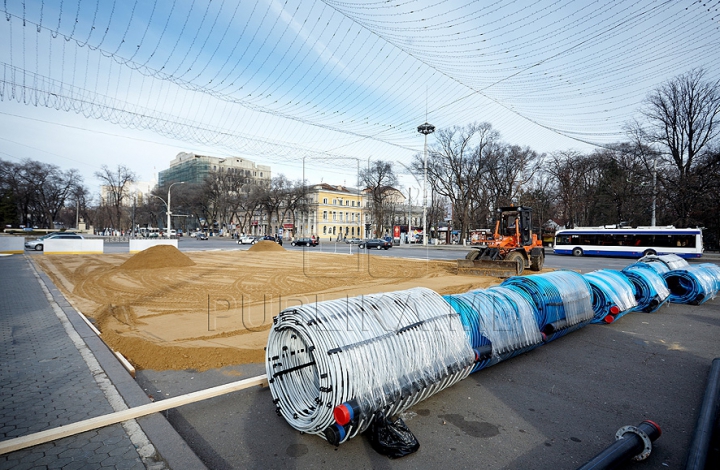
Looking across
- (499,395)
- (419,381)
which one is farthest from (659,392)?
(419,381)

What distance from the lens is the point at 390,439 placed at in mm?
3510

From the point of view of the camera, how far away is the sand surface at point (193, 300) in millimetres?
6289

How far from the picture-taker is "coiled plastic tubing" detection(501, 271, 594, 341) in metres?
6.52

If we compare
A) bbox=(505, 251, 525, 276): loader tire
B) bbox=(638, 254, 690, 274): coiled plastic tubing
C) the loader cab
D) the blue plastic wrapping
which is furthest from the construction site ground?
the loader cab

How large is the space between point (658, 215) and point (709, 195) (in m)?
9.65

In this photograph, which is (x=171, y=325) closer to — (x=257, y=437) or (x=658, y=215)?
(x=257, y=437)

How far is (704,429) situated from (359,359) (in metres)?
3.36

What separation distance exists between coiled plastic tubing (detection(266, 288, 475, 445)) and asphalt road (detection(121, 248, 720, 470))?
31 cm

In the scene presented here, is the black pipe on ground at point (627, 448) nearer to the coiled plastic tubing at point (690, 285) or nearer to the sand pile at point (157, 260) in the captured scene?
the coiled plastic tubing at point (690, 285)

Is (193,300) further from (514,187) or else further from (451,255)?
(514,187)

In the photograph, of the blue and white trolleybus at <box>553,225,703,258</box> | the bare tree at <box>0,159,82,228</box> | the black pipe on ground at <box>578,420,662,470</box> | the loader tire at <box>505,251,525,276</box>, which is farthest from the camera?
the bare tree at <box>0,159,82,228</box>

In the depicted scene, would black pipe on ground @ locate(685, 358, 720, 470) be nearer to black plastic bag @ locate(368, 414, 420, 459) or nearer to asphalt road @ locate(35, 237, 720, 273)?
black plastic bag @ locate(368, 414, 420, 459)

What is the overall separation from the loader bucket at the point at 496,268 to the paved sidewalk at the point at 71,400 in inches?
578

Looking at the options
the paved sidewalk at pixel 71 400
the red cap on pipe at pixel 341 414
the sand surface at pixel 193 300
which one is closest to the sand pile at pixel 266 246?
the sand surface at pixel 193 300
